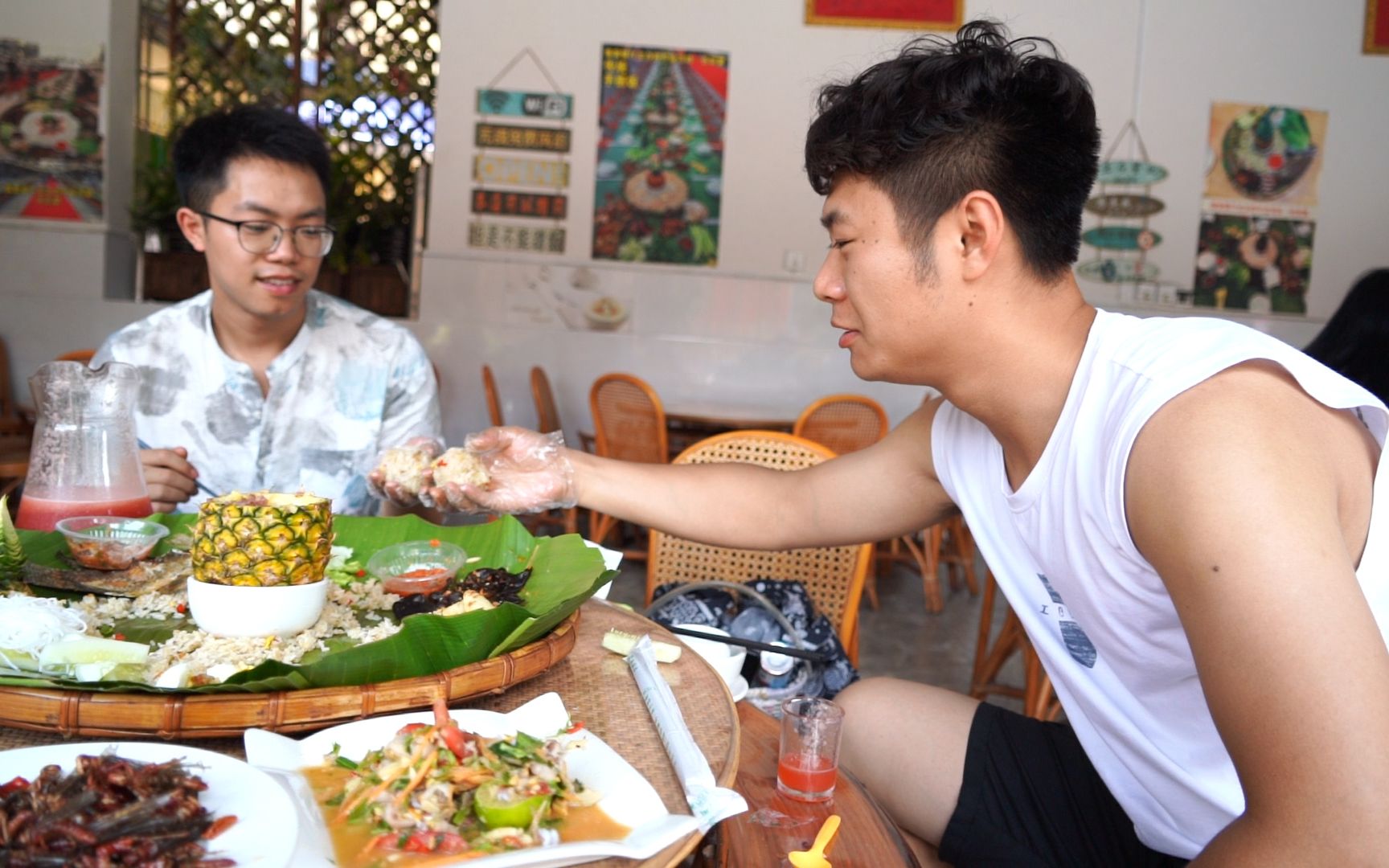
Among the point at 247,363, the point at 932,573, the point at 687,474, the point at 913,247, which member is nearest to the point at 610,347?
the point at 932,573

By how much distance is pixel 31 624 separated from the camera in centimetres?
103

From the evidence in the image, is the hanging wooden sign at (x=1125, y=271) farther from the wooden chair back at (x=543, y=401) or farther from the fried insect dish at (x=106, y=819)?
the fried insect dish at (x=106, y=819)

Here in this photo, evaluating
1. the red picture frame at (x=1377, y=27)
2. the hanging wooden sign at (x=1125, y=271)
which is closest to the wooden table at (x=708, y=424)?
the hanging wooden sign at (x=1125, y=271)

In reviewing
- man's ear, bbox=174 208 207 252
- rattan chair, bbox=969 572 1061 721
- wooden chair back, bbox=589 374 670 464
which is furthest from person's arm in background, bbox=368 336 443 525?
wooden chair back, bbox=589 374 670 464

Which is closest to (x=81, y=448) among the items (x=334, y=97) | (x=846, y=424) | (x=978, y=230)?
(x=978, y=230)

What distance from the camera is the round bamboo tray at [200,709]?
93cm

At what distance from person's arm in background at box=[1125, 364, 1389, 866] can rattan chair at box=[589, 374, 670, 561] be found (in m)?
3.80

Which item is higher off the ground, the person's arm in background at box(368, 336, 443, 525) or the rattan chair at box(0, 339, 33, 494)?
the person's arm in background at box(368, 336, 443, 525)

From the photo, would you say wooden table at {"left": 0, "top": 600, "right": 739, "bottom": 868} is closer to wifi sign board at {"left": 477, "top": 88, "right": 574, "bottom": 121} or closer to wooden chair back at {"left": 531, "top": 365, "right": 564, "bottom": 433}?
wooden chair back at {"left": 531, "top": 365, "right": 564, "bottom": 433}

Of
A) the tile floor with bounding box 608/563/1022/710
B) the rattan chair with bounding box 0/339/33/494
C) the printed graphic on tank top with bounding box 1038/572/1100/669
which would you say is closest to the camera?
the printed graphic on tank top with bounding box 1038/572/1100/669

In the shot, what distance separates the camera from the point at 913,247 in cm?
133

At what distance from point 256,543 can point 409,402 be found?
1.34m

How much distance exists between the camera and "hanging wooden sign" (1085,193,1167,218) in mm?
6699

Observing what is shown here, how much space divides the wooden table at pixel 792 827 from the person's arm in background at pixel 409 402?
1.47 metres
